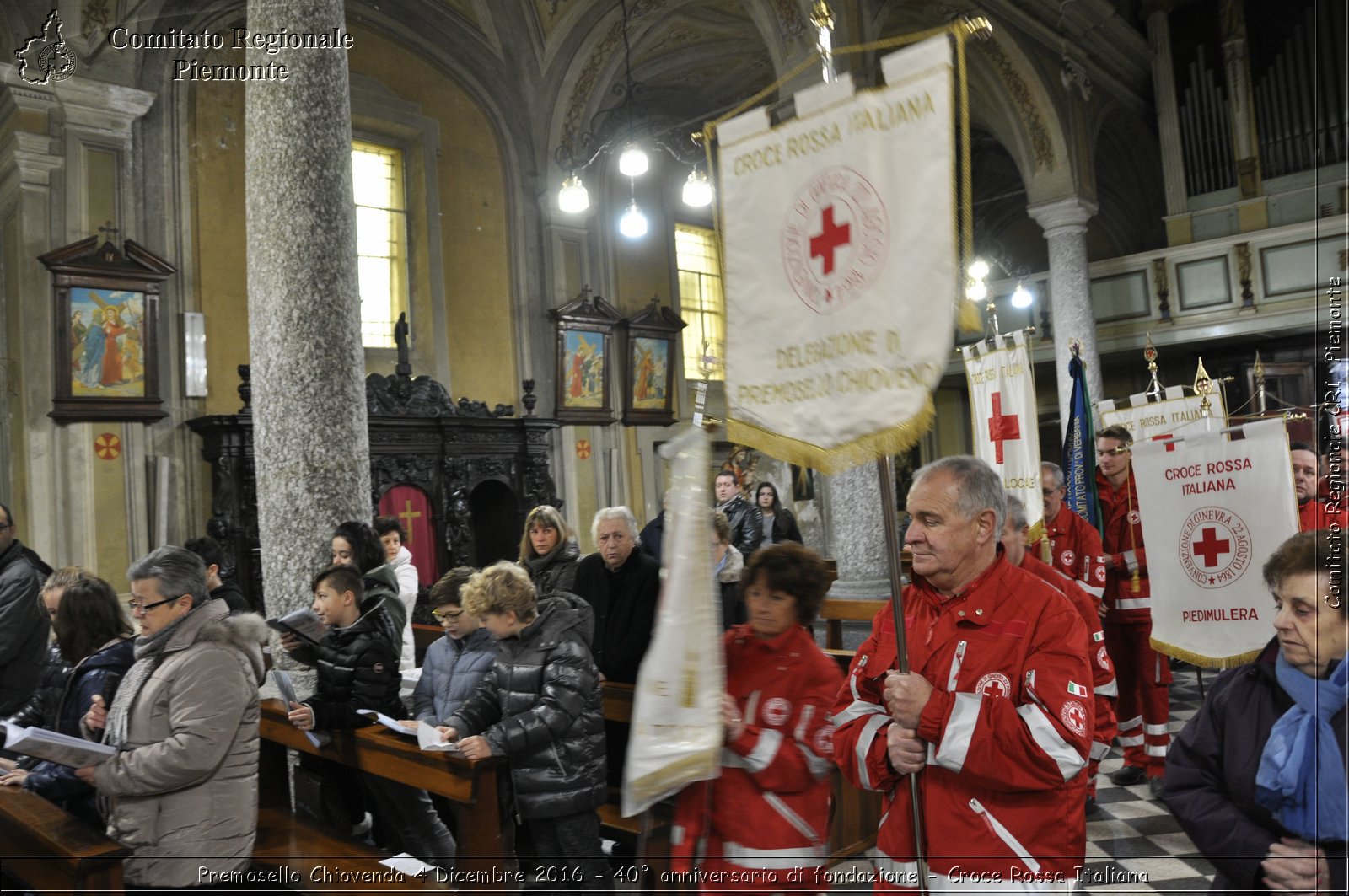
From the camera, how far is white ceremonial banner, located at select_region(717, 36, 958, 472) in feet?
6.53

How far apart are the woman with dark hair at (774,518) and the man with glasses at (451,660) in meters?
3.62

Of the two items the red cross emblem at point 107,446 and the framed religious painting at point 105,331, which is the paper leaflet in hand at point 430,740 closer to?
the red cross emblem at point 107,446

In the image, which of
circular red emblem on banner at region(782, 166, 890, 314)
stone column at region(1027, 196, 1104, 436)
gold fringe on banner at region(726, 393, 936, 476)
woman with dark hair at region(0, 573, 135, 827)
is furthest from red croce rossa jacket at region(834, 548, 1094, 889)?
stone column at region(1027, 196, 1104, 436)

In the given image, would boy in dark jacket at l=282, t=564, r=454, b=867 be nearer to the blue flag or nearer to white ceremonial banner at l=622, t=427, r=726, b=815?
white ceremonial banner at l=622, t=427, r=726, b=815

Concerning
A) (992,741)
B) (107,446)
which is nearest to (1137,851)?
(992,741)

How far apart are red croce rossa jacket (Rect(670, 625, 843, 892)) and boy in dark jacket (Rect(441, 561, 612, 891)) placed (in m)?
0.86

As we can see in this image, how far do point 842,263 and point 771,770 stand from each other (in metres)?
1.33

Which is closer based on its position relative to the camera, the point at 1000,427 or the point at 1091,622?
the point at 1091,622

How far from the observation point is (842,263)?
7.04ft

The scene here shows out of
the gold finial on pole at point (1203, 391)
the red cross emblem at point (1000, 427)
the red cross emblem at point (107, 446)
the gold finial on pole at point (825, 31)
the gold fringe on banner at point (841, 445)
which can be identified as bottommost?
the gold fringe on banner at point (841, 445)

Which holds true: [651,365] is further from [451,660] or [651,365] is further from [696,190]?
[451,660]

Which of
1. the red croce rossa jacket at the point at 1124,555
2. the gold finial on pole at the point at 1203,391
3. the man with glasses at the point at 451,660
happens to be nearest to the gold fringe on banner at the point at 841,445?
the man with glasses at the point at 451,660

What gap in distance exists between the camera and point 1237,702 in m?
2.06

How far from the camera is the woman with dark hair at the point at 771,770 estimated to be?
2.52 meters
